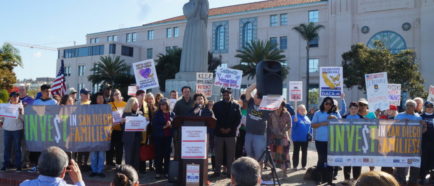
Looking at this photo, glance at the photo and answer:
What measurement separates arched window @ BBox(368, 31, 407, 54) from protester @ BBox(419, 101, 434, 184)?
1730 inches

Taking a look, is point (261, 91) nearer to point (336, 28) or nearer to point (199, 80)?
point (199, 80)

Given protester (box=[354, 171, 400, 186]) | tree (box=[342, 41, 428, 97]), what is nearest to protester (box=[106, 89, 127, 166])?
protester (box=[354, 171, 400, 186])

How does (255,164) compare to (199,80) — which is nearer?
(255,164)

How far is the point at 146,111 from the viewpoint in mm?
8719

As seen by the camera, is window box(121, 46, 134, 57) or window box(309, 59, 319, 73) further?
window box(121, 46, 134, 57)

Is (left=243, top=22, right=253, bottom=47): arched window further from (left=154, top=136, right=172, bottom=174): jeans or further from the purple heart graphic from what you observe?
(left=154, top=136, right=172, bottom=174): jeans

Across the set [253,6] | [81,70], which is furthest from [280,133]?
[81,70]

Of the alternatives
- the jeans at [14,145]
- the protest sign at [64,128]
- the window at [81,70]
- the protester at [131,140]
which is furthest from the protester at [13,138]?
the window at [81,70]

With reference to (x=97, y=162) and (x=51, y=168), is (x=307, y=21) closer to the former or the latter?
(x=97, y=162)

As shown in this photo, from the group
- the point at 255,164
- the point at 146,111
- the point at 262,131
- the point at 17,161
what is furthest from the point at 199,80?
the point at 255,164

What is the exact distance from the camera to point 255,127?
791 cm

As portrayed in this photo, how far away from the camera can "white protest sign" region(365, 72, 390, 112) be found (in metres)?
10.7

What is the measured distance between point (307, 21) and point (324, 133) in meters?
50.0

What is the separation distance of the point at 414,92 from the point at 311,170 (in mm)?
34474
